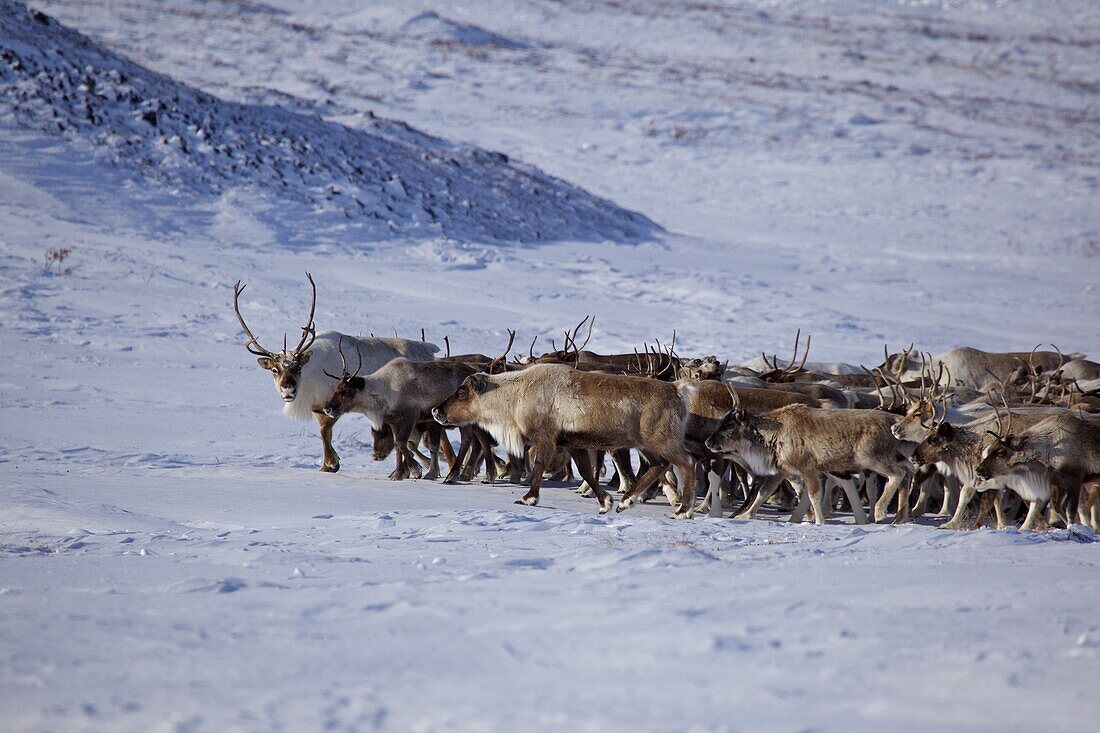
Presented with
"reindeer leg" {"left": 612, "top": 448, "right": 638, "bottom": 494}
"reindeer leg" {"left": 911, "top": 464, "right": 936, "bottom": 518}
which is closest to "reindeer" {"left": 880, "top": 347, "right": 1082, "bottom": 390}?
"reindeer leg" {"left": 911, "top": 464, "right": 936, "bottom": 518}

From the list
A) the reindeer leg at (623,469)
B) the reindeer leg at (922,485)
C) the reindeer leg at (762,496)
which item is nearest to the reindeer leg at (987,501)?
the reindeer leg at (922,485)

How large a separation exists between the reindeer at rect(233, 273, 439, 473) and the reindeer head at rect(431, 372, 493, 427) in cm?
133

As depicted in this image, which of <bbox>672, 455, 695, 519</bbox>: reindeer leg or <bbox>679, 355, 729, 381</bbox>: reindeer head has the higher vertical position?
<bbox>679, 355, 729, 381</bbox>: reindeer head

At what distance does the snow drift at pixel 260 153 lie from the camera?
25.2 metres

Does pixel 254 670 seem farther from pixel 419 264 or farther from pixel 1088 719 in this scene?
pixel 419 264

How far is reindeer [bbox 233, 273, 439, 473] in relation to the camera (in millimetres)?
11094

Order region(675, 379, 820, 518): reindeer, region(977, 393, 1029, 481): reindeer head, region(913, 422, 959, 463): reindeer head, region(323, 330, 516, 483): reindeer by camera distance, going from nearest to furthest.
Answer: region(977, 393, 1029, 481): reindeer head
region(913, 422, 959, 463): reindeer head
region(675, 379, 820, 518): reindeer
region(323, 330, 516, 483): reindeer

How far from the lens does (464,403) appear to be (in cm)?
1016

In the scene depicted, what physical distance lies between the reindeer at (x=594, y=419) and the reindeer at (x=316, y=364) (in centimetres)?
227

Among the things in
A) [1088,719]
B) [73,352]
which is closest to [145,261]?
[73,352]

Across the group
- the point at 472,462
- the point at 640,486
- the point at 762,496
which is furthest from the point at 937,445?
the point at 472,462

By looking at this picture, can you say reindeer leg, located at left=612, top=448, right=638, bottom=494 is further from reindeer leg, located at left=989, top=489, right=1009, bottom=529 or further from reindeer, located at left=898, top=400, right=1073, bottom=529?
reindeer leg, located at left=989, top=489, right=1009, bottom=529

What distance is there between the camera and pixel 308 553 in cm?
607

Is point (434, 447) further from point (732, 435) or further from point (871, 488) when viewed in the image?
point (871, 488)
